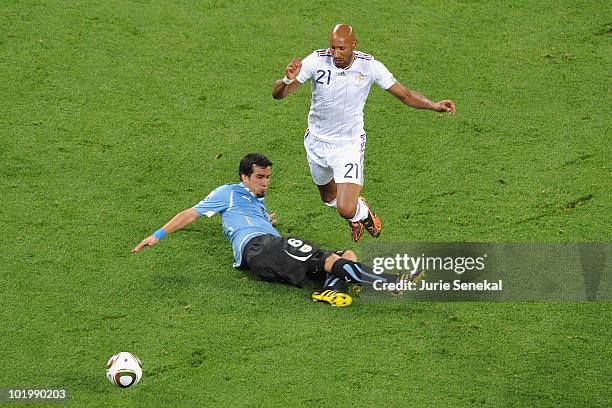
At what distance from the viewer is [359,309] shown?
10352 mm

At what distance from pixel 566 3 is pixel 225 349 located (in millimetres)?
8100

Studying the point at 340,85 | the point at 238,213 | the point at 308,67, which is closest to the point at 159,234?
the point at 238,213

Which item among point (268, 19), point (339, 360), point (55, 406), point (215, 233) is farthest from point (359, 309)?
point (268, 19)

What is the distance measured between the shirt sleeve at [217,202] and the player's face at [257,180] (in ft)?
0.64

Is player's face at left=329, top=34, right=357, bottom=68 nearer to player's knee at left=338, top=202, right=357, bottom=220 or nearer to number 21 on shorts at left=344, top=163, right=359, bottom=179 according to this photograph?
number 21 on shorts at left=344, top=163, right=359, bottom=179

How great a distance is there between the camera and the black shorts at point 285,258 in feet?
34.6

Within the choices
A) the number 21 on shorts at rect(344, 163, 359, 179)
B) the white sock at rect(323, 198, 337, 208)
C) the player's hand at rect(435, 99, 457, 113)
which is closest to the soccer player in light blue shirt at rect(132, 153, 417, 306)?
the number 21 on shorts at rect(344, 163, 359, 179)

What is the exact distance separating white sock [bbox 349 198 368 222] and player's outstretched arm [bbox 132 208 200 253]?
1509 millimetres

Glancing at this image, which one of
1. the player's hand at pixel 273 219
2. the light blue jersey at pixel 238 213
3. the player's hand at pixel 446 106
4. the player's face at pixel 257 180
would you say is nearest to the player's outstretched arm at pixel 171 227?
the light blue jersey at pixel 238 213

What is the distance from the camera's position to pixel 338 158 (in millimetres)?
11125

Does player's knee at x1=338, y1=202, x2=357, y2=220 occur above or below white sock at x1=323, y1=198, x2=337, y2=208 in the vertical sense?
below

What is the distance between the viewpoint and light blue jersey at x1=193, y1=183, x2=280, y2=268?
1075 centimetres

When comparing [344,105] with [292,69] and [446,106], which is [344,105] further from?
[446,106]

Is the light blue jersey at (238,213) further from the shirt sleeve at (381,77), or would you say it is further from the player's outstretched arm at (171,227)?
the shirt sleeve at (381,77)
